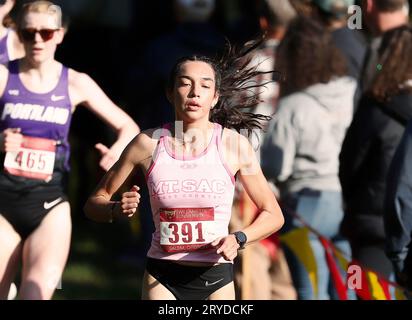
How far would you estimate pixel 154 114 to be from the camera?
1156cm

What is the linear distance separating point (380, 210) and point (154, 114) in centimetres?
312

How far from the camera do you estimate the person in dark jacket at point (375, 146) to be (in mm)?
8594

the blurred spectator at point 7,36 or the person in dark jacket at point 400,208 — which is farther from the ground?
the blurred spectator at point 7,36

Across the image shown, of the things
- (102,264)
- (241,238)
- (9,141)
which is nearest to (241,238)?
(241,238)

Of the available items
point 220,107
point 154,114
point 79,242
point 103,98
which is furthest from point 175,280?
point 79,242

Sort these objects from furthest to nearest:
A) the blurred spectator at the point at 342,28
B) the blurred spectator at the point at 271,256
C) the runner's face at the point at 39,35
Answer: the blurred spectator at the point at 271,256 < the blurred spectator at the point at 342,28 < the runner's face at the point at 39,35

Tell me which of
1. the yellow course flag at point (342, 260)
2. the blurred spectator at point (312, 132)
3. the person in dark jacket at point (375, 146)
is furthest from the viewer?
the blurred spectator at point (312, 132)

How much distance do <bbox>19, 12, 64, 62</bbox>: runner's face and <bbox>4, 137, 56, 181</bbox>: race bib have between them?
434 millimetres

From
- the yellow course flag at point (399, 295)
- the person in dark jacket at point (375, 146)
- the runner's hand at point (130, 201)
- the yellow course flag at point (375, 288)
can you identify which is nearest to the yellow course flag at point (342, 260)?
the person in dark jacket at point (375, 146)

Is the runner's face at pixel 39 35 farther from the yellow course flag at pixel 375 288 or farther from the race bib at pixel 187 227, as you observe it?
the yellow course flag at pixel 375 288

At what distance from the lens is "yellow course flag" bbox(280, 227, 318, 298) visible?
31.1 feet

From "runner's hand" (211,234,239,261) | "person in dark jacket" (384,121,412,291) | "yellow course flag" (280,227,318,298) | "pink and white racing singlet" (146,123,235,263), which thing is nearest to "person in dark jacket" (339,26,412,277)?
"yellow course flag" (280,227,318,298)

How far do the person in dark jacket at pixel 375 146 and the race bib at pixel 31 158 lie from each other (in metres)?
1.79

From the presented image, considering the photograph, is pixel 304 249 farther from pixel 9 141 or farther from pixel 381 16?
pixel 9 141
